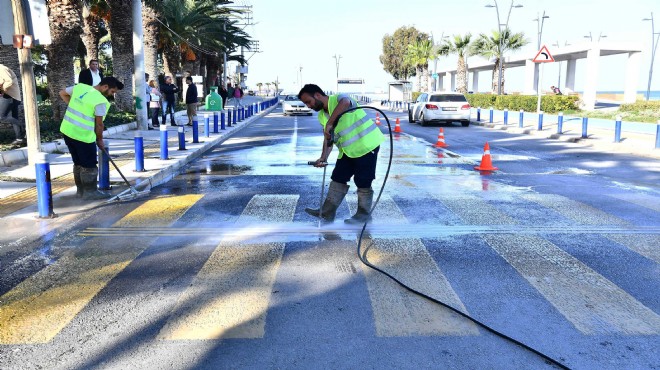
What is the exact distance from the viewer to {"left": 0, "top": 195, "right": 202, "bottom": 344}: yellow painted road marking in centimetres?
383

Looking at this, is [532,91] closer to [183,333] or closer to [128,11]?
[128,11]

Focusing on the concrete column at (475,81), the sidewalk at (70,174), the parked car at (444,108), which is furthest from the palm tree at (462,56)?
the sidewalk at (70,174)

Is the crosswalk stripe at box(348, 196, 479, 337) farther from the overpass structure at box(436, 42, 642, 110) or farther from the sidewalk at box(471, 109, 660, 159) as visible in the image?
the overpass structure at box(436, 42, 642, 110)

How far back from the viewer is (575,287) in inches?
181

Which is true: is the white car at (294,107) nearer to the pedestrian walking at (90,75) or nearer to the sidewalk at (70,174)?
the sidewalk at (70,174)

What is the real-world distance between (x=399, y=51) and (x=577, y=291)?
88984mm

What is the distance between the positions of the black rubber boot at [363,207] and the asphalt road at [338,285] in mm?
199

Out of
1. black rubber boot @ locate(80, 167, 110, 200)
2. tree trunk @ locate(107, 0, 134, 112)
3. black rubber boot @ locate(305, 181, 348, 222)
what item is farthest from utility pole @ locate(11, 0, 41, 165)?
tree trunk @ locate(107, 0, 134, 112)

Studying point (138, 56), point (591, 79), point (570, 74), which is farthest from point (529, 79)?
point (138, 56)

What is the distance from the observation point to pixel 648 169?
38.5ft

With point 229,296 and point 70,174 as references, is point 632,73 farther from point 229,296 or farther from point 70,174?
point 229,296

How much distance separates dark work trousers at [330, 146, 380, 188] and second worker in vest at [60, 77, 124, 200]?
3.36 meters

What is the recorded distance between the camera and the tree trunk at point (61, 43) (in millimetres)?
16875

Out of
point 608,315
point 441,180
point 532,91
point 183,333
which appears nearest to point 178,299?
point 183,333
